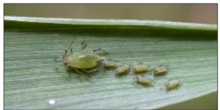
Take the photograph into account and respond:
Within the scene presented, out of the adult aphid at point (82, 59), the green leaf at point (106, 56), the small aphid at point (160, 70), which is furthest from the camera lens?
the small aphid at point (160, 70)

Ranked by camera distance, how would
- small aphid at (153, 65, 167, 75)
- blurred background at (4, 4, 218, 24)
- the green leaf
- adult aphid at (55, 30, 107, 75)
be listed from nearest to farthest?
the green leaf < adult aphid at (55, 30, 107, 75) < small aphid at (153, 65, 167, 75) < blurred background at (4, 4, 218, 24)

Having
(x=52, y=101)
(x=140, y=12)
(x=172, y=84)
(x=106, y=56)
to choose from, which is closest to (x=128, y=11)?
(x=140, y=12)

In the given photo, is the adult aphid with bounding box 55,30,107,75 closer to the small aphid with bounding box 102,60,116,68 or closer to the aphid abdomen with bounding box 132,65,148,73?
the small aphid with bounding box 102,60,116,68

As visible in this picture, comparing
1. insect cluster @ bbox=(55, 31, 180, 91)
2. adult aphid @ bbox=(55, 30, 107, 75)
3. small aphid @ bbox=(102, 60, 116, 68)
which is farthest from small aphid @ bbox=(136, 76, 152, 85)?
adult aphid @ bbox=(55, 30, 107, 75)

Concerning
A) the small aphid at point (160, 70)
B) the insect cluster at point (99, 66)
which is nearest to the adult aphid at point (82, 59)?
the insect cluster at point (99, 66)

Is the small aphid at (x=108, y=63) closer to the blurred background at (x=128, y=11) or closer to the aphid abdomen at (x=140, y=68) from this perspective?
the aphid abdomen at (x=140, y=68)

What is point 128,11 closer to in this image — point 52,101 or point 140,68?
point 140,68
